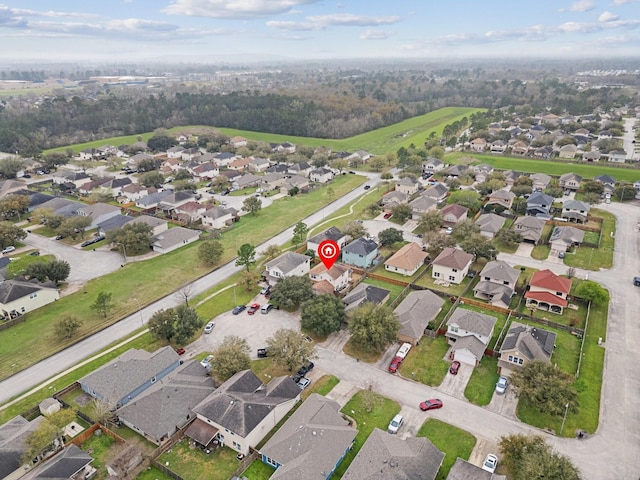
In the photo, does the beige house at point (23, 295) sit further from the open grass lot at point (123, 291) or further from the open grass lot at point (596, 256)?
the open grass lot at point (596, 256)

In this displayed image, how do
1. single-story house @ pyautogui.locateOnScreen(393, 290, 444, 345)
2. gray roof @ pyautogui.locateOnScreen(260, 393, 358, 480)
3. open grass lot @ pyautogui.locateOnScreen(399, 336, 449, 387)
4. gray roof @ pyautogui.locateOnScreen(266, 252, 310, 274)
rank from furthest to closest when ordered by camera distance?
gray roof @ pyautogui.locateOnScreen(266, 252, 310, 274), single-story house @ pyautogui.locateOnScreen(393, 290, 444, 345), open grass lot @ pyautogui.locateOnScreen(399, 336, 449, 387), gray roof @ pyautogui.locateOnScreen(260, 393, 358, 480)

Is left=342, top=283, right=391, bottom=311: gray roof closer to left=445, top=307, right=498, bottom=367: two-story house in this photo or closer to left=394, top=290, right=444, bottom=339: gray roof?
left=394, top=290, right=444, bottom=339: gray roof

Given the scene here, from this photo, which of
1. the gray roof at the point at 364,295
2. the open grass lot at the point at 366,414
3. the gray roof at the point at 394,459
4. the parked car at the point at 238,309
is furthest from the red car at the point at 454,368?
the parked car at the point at 238,309

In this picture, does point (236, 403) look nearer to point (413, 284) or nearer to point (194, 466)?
point (194, 466)

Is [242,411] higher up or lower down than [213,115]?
lower down

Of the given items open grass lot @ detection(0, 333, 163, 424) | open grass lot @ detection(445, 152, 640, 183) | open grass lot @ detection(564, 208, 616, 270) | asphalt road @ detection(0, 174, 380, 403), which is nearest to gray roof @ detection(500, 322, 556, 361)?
open grass lot @ detection(564, 208, 616, 270)

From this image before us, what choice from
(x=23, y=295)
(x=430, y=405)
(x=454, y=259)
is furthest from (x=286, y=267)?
(x=23, y=295)

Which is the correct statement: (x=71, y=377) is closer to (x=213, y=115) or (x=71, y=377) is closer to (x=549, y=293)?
(x=549, y=293)
